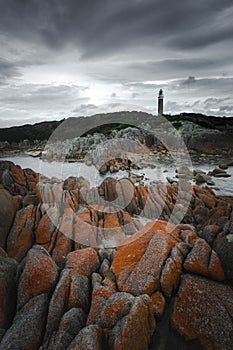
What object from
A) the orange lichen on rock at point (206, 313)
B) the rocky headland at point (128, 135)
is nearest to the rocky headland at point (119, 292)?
the orange lichen on rock at point (206, 313)

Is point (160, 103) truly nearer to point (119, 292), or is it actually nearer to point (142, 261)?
point (142, 261)

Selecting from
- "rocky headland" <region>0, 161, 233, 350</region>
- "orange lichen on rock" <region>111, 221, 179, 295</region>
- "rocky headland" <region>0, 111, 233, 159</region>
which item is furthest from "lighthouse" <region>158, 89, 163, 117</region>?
"orange lichen on rock" <region>111, 221, 179, 295</region>

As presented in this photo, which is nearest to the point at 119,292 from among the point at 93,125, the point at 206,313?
the point at 206,313

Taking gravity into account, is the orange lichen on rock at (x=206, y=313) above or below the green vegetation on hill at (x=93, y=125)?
below

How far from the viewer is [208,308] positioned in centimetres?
559

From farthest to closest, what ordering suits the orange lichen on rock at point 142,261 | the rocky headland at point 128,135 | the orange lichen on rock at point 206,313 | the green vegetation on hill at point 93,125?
the green vegetation on hill at point 93,125 < the rocky headland at point 128,135 < the orange lichen on rock at point 142,261 < the orange lichen on rock at point 206,313

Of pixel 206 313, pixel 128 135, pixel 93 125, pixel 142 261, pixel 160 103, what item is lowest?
pixel 206 313

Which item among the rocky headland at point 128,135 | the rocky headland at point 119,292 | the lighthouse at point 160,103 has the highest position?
Result: the lighthouse at point 160,103

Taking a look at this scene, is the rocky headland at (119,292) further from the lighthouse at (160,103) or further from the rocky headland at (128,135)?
the lighthouse at (160,103)

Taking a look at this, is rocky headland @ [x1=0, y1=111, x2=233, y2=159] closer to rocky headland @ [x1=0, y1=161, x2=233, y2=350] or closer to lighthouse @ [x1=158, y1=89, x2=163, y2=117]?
lighthouse @ [x1=158, y1=89, x2=163, y2=117]

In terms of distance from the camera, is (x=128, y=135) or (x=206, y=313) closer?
(x=206, y=313)

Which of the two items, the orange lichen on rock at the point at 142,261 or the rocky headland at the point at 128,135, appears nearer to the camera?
the orange lichen on rock at the point at 142,261

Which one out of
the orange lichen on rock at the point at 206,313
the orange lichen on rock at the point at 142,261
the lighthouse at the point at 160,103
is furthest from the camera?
the lighthouse at the point at 160,103

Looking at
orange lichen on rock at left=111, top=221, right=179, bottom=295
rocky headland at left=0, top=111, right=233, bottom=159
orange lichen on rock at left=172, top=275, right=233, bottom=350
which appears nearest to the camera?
orange lichen on rock at left=172, top=275, right=233, bottom=350
